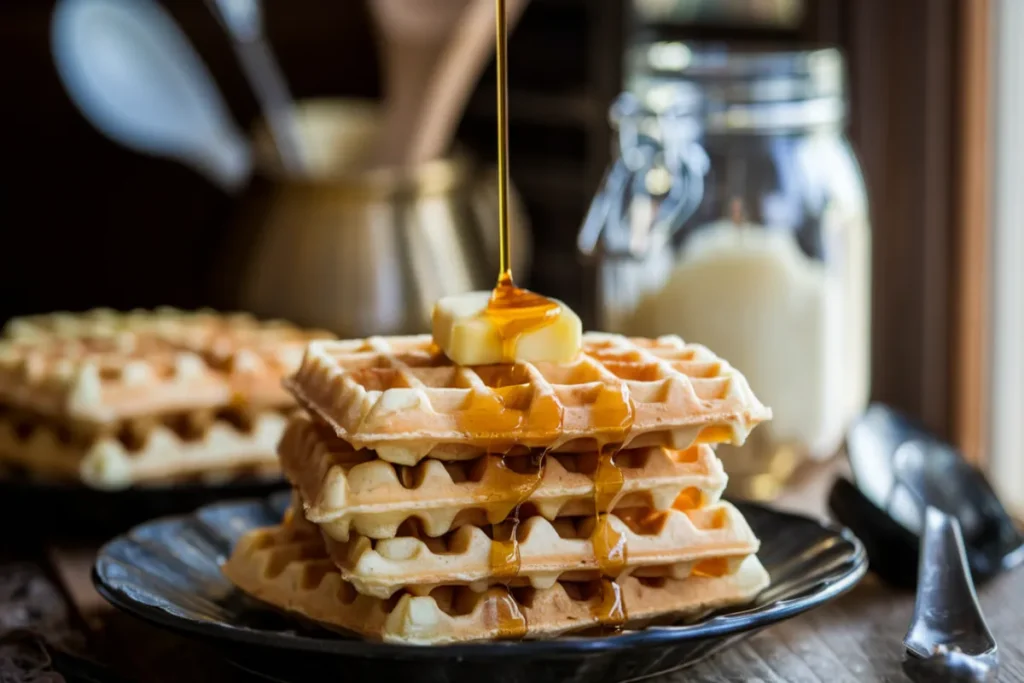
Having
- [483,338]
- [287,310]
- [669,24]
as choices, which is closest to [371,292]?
[287,310]

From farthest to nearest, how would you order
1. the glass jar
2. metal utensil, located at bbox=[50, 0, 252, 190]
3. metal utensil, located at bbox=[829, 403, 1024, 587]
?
1. metal utensil, located at bbox=[50, 0, 252, 190]
2. the glass jar
3. metal utensil, located at bbox=[829, 403, 1024, 587]

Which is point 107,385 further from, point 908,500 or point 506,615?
point 908,500

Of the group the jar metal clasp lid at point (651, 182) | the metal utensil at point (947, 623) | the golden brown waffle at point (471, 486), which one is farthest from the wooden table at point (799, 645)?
the jar metal clasp lid at point (651, 182)

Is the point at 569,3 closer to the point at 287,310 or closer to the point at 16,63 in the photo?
the point at 287,310

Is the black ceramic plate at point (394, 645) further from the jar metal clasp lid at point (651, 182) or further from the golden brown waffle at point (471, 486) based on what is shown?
the jar metal clasp lid at point (651, 182)

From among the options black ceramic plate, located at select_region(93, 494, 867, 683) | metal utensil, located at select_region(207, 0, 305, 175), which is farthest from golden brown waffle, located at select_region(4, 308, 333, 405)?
metal utensil, located at select_region(207, 0, 305, 175)

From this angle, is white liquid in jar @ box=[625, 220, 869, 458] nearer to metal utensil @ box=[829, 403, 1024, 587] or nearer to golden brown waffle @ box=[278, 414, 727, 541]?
metal utensil @ box=[829, 403, 1024, 587]

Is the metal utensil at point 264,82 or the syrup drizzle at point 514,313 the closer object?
the syrup drizzle at point 514,313
